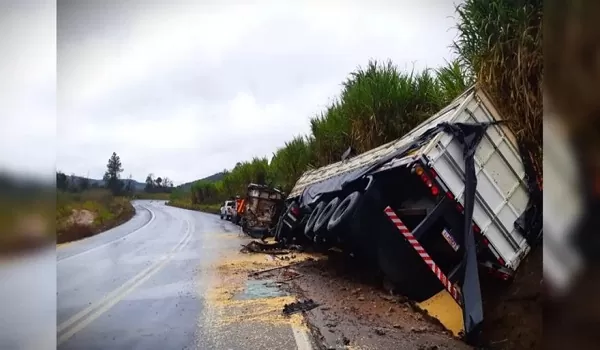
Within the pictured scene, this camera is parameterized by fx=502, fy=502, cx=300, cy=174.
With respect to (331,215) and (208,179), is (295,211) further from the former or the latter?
(208,179)

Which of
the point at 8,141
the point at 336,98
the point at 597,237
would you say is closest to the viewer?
the point at 597,237

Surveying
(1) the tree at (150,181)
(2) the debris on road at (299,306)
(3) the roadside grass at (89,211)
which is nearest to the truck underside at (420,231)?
(2) the debris on road at (299,306)

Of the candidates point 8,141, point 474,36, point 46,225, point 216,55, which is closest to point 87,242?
point 46,225

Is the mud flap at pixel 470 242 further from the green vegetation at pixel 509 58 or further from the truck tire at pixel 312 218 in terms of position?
the truck tire at pixel 312 218

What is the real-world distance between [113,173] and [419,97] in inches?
65.5

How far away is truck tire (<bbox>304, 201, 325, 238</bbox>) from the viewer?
3.05 metres

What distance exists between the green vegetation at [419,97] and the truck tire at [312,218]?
23 cm

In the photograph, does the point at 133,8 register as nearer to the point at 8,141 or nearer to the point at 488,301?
the point at 8,141

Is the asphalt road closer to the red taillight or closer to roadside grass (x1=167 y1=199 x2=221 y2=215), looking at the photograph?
roadside grass (x1=167 y1=199 x2=221 y2=215)

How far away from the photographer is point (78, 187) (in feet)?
8.04

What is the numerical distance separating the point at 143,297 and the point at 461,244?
155 cm

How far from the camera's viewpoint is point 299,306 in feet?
8.15

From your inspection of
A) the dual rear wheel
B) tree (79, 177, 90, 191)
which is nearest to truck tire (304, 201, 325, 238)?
the dual rear wheel

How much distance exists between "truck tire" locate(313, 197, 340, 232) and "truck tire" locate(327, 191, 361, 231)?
0.22 feet
